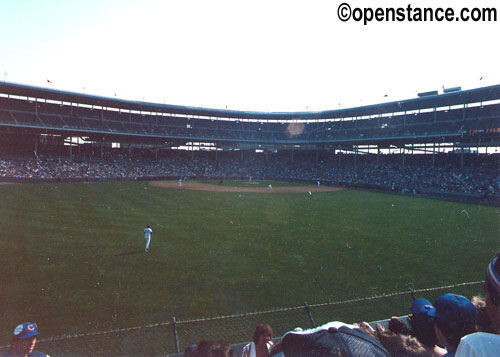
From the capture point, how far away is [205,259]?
12.8 m

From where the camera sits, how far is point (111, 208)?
23.3 meters

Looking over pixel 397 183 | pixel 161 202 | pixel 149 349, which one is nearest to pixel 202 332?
pixel 149 349

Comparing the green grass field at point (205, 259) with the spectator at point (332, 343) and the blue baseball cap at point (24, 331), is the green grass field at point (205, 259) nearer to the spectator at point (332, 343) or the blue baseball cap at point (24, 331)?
the blue baseball cap at point (24, 331)

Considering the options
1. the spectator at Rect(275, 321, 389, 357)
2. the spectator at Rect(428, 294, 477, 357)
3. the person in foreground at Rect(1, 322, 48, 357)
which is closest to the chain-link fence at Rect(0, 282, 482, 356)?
the person in foreground at Rect(1, 322, 48, 357)

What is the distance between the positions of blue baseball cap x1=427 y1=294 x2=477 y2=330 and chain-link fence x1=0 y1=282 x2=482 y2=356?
3.85 metres

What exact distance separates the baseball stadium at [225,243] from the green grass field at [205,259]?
0.21 ft

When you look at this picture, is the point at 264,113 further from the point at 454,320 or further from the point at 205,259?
the point at 454,320

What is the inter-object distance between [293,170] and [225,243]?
169 ft

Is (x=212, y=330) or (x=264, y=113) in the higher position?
(x=264, y=113)

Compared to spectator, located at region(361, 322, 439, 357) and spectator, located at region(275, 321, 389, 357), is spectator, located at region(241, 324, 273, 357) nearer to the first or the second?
spectator, located at region(361, 322, 439, 357)

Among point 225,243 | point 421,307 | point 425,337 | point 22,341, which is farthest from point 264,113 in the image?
point 425,337

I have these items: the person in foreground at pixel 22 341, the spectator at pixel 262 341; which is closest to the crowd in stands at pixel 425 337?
the spectator at pixel 262 341

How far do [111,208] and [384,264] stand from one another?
61.9 feet

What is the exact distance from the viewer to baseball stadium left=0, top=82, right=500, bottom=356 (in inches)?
329
